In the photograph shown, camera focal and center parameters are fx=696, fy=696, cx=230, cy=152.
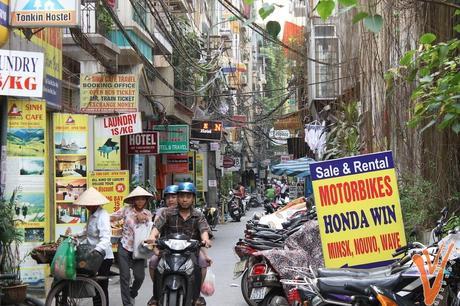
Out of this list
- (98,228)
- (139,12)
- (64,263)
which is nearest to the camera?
(64,263)

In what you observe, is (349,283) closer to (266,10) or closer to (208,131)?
(266,10)

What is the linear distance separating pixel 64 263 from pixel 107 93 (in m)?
7.60

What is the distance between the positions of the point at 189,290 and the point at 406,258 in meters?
2.40

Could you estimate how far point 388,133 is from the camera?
10.5 metres

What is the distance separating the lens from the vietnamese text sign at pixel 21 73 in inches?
399

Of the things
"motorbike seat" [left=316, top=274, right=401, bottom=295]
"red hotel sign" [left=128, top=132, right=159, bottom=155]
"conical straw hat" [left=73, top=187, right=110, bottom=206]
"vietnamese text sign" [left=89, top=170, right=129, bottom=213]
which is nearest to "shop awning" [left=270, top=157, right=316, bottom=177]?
"red hotel sign" [left=128, top=132, right=159, bottom=155]

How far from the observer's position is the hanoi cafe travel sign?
10289 millimetres

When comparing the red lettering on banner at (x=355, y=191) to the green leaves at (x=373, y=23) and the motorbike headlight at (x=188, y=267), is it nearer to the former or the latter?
the motorbike headlight at (x=188, y=267)

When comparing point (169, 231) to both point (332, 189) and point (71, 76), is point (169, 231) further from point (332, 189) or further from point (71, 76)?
point (71, 76)

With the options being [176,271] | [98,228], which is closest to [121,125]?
[98,228]

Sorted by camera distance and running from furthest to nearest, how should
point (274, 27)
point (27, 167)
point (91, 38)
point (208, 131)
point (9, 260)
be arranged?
point (208, 131), point (91, 38), point (27, 167), point (9, 260), point (274, 27)

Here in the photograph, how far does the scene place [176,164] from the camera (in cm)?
2762

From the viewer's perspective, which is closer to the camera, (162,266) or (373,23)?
(373,23)

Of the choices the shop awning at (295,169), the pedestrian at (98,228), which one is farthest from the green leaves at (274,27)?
the shop awning at (295,169)
